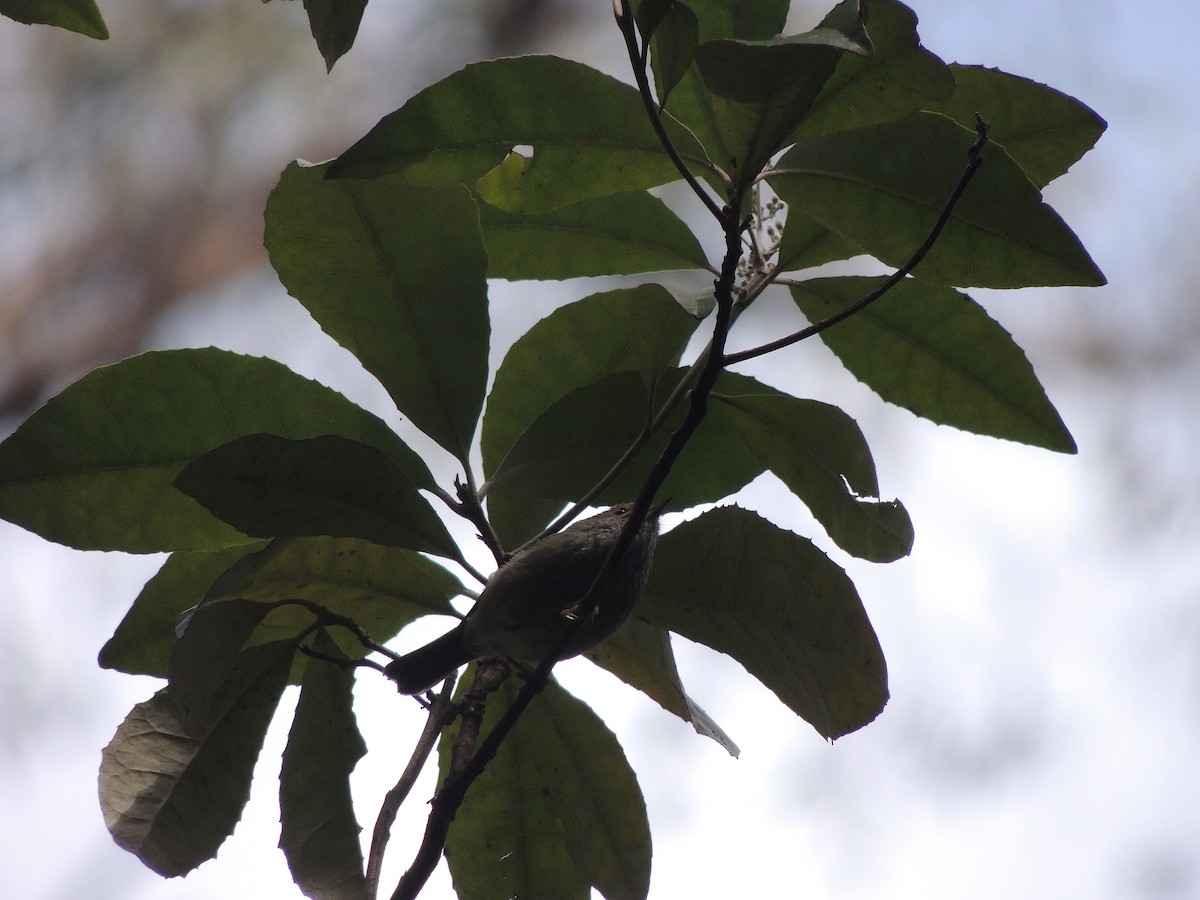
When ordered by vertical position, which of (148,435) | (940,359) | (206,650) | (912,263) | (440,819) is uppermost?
(940,359)

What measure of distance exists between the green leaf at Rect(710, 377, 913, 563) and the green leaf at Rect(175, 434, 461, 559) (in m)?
0.35

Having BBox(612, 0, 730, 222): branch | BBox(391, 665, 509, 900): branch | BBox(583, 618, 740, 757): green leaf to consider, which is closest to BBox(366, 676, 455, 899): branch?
BBox(391, 665, 509, 900): branch

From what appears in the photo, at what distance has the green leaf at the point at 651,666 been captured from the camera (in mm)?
1151

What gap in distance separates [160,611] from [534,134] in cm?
67

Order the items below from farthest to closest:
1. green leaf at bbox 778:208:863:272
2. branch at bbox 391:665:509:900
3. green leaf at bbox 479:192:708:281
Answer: green leaf at bbox 479:192:708:281 < green leaf at bbox 778:208:863:272 < branch at bbox 391:665:509:900

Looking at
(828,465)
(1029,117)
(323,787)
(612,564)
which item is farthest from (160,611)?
(1029,117)

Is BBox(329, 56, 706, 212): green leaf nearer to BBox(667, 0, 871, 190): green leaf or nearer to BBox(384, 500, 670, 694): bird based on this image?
BBox(667, 0, 871, 190): green leaf

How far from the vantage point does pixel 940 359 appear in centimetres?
130

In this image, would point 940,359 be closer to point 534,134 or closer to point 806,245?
point 806,245

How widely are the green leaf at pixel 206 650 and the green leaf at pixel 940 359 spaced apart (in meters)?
0.69

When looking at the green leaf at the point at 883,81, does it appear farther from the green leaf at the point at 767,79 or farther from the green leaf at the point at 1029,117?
the green leaf at the point at 1029,117

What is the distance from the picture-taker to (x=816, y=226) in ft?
4.07

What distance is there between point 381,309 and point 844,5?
549 millimetres

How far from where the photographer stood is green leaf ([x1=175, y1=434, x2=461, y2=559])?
3.29ft
